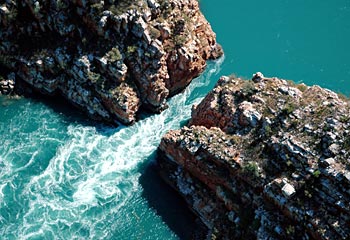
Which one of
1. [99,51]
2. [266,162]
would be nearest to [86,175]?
[99,51]

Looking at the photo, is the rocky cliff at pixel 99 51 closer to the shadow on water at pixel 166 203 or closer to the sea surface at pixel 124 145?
the sea surface at pixel 124 145

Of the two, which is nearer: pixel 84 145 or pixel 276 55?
pixel 84 145

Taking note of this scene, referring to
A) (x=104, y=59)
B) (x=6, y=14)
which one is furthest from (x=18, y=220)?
(x=6, y=14)

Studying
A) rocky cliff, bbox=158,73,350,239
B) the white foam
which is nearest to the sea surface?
the white foam

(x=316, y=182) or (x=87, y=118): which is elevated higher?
(x=316, y=182)

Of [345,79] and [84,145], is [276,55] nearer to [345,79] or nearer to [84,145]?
[345,79]

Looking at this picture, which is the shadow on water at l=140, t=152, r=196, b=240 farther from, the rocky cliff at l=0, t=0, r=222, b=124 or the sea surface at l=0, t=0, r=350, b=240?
the rocky cliff at l=0, t=0, r=222, b=124
